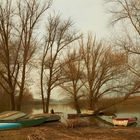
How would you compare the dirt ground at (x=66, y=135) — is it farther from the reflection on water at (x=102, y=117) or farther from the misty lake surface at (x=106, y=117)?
the reflection on water at (x=102, y=117)

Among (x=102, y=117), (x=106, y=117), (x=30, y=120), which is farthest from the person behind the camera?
(x=102, y=117)

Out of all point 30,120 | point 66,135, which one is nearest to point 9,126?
point 30,120

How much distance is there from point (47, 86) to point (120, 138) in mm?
22166

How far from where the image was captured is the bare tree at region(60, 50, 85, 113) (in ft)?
136

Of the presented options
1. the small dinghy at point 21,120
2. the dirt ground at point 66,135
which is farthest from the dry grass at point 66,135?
the small dinghy at point 21,120

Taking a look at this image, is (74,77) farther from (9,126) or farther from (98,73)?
(9,126)

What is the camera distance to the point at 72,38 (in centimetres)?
3584

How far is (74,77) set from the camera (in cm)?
4294

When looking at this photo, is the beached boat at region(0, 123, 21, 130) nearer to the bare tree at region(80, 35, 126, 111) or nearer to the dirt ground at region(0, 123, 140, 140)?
the dirt ground at region(0, 123, 140, 140)

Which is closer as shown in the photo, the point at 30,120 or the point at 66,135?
the point at 66,135

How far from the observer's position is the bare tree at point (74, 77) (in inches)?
1632

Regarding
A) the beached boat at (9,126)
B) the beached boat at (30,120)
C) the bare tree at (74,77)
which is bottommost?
the beached boat at (9,126)

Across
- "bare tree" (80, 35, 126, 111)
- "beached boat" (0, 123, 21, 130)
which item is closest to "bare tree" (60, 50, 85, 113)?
"bare tree" (80, 35, 126, 111)

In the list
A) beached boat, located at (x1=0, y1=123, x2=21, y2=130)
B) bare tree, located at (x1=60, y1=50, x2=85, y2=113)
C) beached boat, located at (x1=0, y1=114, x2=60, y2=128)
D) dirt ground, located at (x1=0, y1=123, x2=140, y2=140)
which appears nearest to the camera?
dirt ground, located at (x1=0, y1=123, x2=140, y2=140)
